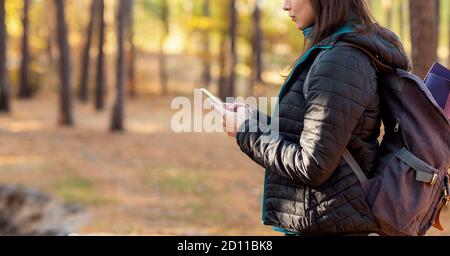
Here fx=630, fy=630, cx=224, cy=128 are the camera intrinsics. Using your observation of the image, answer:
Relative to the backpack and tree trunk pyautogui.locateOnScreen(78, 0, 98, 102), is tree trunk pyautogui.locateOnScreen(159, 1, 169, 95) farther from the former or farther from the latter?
the backpack

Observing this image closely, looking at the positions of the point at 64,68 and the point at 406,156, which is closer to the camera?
the point at 406,156

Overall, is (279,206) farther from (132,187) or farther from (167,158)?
(167,158)

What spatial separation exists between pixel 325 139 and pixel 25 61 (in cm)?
2843

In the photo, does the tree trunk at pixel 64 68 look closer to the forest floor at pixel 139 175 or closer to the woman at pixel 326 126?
the forest floor at pixel 139 175

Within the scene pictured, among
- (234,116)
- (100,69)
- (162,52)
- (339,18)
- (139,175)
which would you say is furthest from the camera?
(162,52)

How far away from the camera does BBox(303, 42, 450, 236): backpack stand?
226 centimetres

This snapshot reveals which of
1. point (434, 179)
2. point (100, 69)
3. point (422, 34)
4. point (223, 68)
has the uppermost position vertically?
point (223, 68)

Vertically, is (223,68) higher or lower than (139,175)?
higher

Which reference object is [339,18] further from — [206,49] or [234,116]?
[206,49]

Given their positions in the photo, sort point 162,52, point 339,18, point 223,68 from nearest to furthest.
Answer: point 339,18, point 223,68, point 162,52

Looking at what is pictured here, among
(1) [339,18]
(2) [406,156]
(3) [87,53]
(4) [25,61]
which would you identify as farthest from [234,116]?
(4) [25,61]

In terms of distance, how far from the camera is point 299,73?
237cm

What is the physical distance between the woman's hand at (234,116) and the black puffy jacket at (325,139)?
4 centimetres

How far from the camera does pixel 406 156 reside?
227 cm
